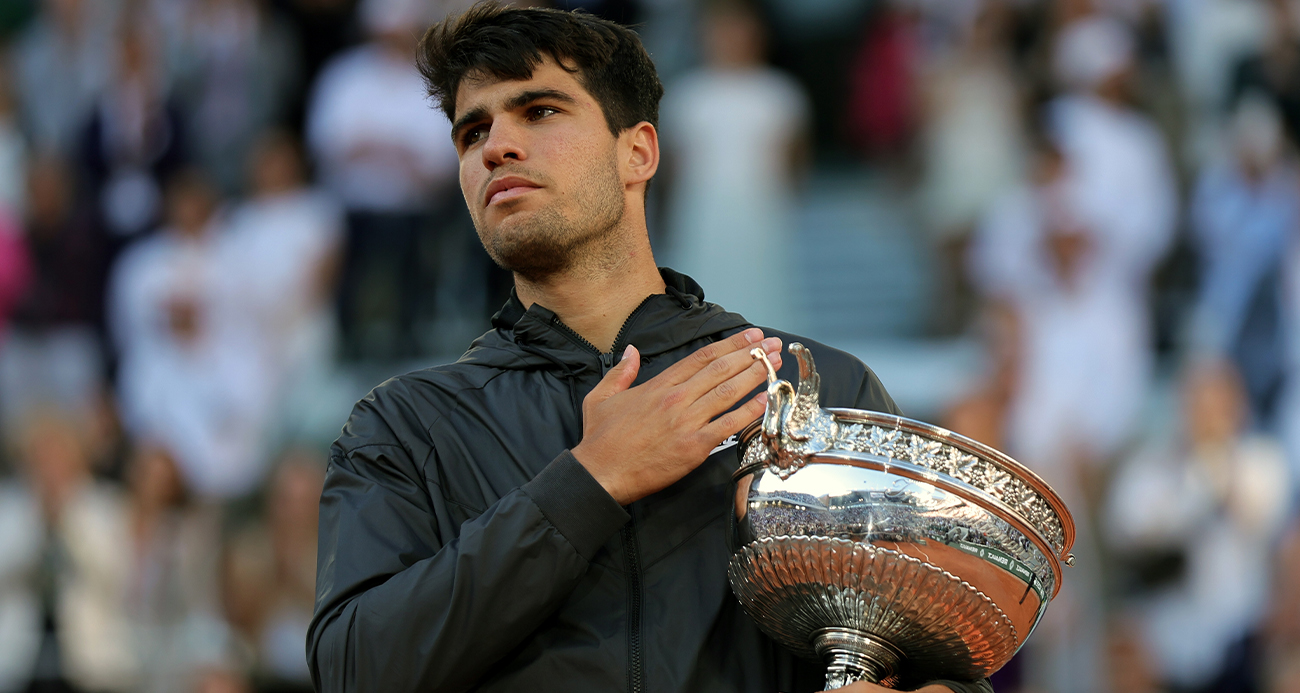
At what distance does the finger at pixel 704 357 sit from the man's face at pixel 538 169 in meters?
0.44

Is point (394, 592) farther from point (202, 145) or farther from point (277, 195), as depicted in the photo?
point (202, 145)

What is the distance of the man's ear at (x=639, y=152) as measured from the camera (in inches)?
92.0

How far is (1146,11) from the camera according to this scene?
6902mm

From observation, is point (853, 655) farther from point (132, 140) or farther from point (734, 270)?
point (132, 140)

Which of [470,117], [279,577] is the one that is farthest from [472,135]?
[279,577]

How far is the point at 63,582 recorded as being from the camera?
7562mm

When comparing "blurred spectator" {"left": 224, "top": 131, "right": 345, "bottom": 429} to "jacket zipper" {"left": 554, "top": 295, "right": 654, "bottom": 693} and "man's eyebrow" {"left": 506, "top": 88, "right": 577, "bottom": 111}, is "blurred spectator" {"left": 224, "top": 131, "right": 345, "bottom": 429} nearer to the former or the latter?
"man's eyebrow" {"left": 506, "top": 88, "right": 577, "bottom": 111}

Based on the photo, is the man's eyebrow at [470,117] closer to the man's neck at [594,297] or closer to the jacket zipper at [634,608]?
the man's neck at [594,297]

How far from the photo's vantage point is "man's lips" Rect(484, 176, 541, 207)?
2127mm

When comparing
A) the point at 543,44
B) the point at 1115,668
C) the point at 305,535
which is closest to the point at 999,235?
the point at 1115,668

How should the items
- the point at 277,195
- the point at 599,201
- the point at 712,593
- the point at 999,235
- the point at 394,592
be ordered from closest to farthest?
the point at 394,592
the point at 712,593
the point at 599,201
the point at 999,235
the point at 277,195

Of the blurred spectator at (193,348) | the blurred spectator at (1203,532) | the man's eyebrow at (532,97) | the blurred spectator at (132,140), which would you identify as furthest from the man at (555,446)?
the blurred spectator at (132,140)

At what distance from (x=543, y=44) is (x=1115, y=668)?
431 centimetres

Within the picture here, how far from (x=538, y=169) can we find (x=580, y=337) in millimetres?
249
